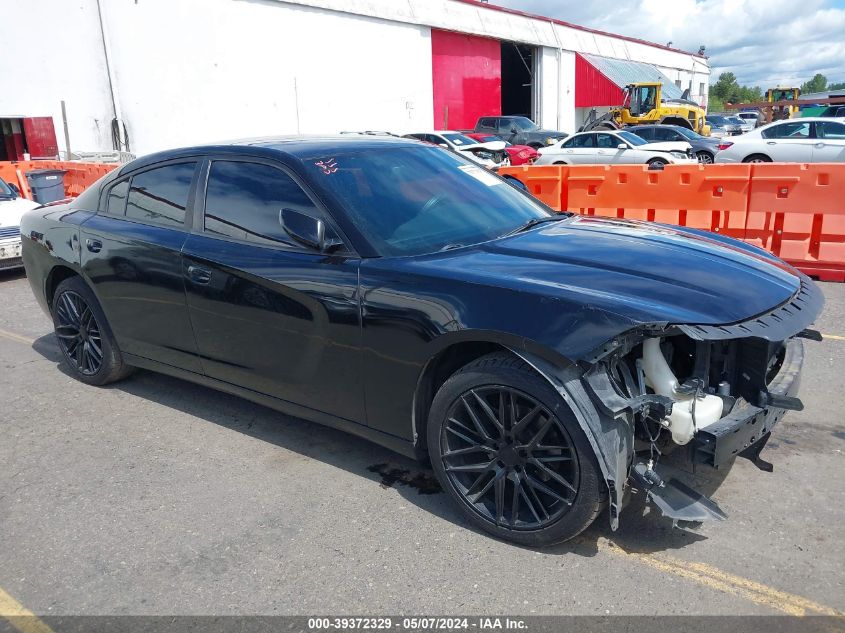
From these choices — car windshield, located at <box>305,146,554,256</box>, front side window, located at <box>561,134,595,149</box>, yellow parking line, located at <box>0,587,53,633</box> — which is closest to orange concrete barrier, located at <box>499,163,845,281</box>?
car windshield, located at <box>305,146,554,256</box>

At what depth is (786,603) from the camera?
255cm

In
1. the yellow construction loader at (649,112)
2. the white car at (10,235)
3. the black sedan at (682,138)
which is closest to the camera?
the white car at (10,235)

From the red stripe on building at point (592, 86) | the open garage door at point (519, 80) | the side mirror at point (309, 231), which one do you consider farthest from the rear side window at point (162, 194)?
the red stripe on building at point (592, 86)

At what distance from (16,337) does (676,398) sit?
5900 mm

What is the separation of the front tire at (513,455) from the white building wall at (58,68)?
21772 mm

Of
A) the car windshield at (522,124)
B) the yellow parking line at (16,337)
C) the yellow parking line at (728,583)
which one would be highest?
the car windshield at (522,124)

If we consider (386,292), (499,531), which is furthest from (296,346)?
(499,531)

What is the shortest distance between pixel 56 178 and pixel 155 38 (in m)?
11.4

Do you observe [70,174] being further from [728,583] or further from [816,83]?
[816,83]

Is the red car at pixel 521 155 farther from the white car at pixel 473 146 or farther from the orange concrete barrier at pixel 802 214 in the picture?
the orange concrete barrier at pixel 802 214

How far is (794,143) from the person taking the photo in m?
16.1

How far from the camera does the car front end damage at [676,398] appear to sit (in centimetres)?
264

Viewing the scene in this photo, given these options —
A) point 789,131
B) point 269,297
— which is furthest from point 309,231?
point 789,131

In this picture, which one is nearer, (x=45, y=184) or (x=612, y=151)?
(x=45, y=184)
